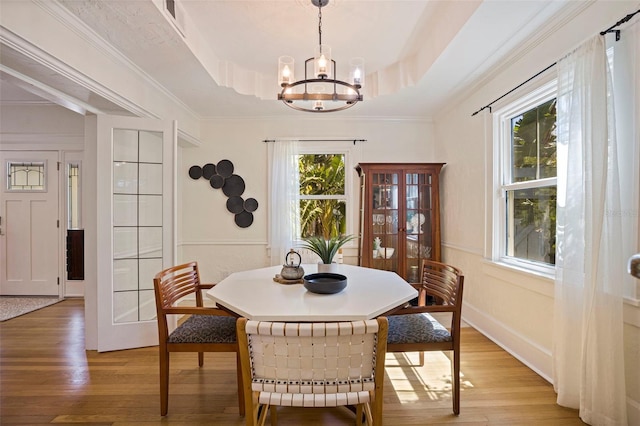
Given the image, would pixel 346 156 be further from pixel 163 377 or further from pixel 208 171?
pixel 163 377

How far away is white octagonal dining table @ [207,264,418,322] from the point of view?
148 cm

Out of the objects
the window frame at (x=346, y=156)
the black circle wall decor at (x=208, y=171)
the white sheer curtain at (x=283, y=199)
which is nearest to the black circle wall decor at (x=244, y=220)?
the white sheer curtain at (x=283, y=199)

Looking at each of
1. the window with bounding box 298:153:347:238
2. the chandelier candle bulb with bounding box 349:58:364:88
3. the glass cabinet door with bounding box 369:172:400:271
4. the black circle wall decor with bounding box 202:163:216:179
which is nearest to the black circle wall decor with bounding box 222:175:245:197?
the black circle wall decor with bounding box 202:163:216:179

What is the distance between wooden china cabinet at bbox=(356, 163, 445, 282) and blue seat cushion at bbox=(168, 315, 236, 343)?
2188 millimetres

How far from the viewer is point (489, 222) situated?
2.97 m

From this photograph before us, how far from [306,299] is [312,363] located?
0.57m

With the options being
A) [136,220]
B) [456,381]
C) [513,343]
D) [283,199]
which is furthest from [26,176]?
[513,343]

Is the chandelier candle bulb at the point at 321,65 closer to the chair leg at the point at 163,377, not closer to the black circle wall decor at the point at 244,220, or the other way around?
the chair leg at the point at 163,377

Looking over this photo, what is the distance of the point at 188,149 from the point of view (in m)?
4.18

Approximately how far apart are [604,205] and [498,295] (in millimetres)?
1433

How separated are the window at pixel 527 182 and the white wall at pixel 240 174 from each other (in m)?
1.56

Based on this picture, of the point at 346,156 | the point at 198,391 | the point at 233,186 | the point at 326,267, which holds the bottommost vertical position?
the point at 198,391

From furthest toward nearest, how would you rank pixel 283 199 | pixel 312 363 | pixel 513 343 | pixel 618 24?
pixel 283 199 → pixel 513 343 → pixel 618 24 → pixel 312 363

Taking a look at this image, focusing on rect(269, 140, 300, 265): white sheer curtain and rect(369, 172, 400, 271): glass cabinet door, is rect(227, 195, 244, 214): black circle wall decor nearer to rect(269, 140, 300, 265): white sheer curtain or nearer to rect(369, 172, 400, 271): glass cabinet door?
rect(269, 140, 300, 265): white sheer curtain
